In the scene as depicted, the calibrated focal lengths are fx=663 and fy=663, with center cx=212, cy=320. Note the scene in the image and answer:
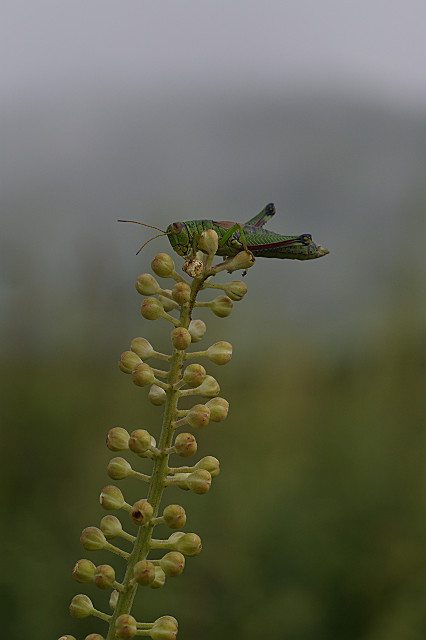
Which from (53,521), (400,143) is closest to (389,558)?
(53,521)

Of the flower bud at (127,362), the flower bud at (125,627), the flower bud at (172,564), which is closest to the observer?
the flower bud at (125,627)

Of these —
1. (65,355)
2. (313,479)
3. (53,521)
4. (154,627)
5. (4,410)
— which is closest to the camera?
(154,627)

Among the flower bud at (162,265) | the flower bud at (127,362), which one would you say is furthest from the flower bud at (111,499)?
the flower bud at (162,265)

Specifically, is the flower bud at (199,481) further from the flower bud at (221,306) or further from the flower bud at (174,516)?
the flower bud at (221,306)

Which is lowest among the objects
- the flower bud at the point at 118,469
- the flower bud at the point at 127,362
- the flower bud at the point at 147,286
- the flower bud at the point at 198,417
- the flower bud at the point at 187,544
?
the flower bud at the point at 187,544

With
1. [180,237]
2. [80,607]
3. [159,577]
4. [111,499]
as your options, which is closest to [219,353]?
[180,237]

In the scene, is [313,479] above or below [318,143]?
below

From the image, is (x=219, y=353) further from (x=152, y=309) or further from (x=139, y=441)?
(x=139, y=441)

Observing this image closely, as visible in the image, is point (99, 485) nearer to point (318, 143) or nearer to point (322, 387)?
point (322, 387)
